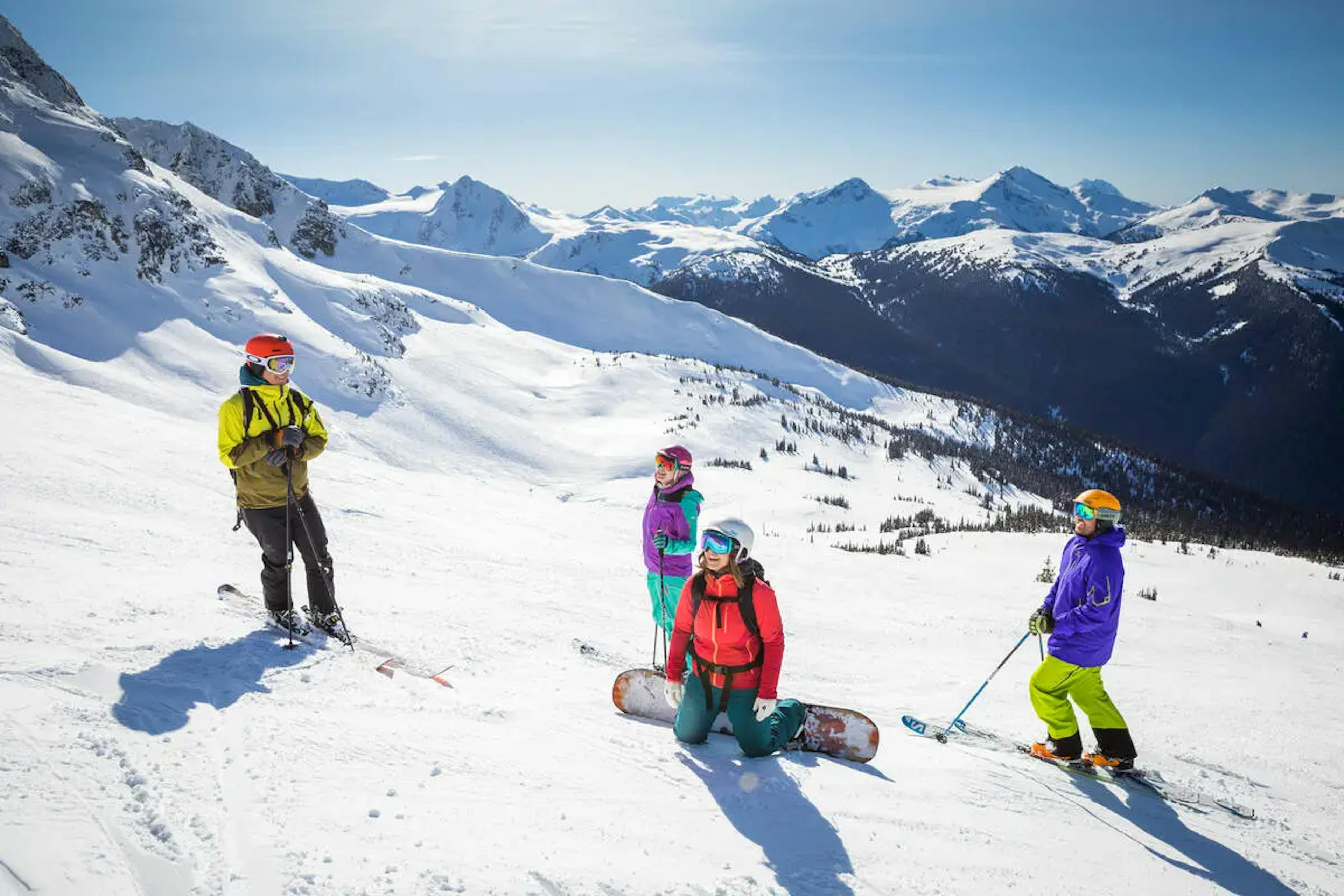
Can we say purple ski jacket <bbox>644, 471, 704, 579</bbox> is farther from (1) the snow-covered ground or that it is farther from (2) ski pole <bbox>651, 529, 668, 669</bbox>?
(1) the snow-covered ground

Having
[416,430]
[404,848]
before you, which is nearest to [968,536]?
[404,848]

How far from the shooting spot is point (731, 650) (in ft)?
16.8

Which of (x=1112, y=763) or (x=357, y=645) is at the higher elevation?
(x=1112, y=763)

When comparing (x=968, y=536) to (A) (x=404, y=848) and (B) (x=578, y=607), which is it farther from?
(A) (x=404, y=848)

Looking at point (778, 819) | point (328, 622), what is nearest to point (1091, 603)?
point (778, 819)

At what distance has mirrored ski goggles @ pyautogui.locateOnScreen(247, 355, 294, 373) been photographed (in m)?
5.89

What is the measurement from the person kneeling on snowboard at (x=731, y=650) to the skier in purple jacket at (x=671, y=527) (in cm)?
182

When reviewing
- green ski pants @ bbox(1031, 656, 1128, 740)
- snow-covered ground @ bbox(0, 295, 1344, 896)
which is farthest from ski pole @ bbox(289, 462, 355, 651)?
green ski pants @ bbox(1031, 656, 1128, 740)

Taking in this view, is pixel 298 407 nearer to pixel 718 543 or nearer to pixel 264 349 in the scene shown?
pixel 264 349

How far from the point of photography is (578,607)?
32.1 ft

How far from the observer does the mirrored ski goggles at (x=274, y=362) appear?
5.89 metres

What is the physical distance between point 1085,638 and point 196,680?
290 inches

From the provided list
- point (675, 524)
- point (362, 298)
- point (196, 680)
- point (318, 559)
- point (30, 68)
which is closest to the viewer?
point (196, 680)

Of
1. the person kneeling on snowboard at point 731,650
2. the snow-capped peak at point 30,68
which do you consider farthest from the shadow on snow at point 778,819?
the snow-capped peak at point 30,68
